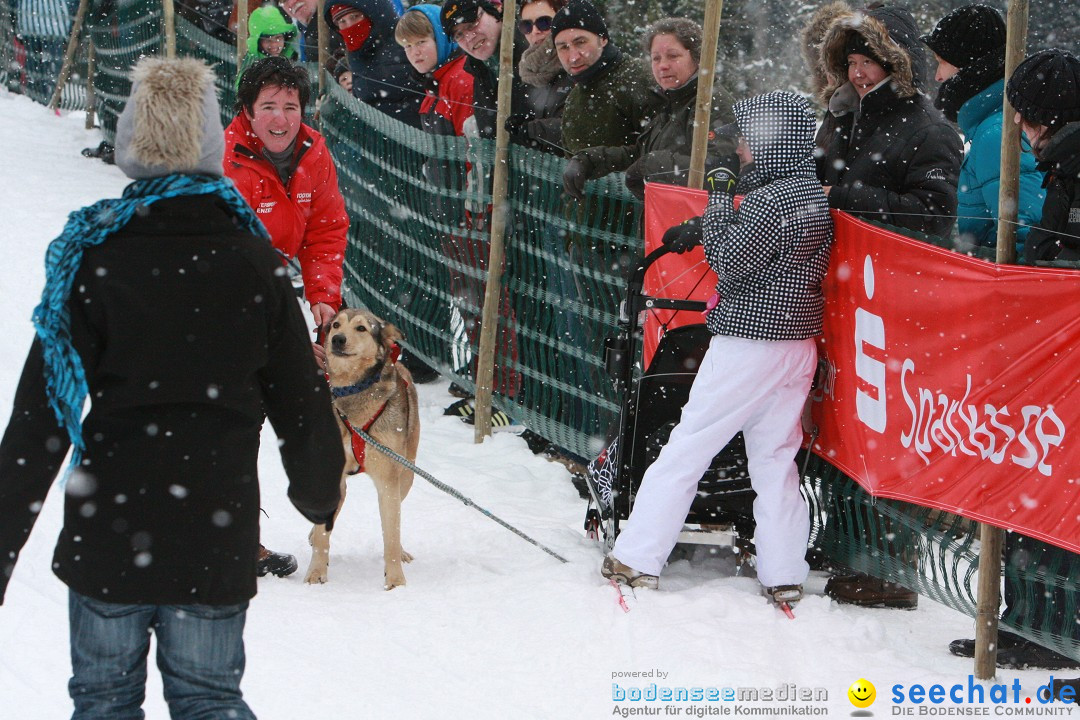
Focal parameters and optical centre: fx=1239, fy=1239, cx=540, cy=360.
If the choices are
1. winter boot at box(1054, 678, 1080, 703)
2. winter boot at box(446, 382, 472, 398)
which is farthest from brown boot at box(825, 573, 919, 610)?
winter boot at box(446, 382, 472, 398)

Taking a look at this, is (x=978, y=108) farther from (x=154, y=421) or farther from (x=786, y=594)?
(x=154, y=421)

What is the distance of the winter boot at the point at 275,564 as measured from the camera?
17.8 feet

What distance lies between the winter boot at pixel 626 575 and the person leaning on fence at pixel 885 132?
1.65 m

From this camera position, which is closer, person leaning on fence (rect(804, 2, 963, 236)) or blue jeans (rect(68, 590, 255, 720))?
blue jeans (rect(68, 590, 255, 720))

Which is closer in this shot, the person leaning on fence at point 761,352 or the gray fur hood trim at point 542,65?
the person leaning on fence at point 761,352

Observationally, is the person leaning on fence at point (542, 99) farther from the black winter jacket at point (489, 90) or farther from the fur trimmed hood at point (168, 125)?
the fur trimmed hood at point (168, 125)

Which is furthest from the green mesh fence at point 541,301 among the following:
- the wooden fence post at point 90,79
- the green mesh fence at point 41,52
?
the green mesh fence at point 41,52

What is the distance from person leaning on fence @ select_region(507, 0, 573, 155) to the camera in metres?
7.25

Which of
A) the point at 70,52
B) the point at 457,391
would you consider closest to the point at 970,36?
the point at 457,391

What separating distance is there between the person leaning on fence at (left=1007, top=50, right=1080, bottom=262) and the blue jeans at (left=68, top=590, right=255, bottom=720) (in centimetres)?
276

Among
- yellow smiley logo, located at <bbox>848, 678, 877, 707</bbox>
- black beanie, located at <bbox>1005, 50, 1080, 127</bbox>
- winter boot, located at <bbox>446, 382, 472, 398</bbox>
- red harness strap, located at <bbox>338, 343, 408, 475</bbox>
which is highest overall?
black beanie, located at <bbox>1005, 50, 1080, 127</bbox>

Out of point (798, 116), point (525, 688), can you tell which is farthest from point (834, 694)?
point (798, 116)

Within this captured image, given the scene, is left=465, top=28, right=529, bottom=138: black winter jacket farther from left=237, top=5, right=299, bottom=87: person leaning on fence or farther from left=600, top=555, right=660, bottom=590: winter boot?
left=600, top=555, right=660, bottom=590: winter boot

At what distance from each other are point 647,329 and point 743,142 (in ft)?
4.81
